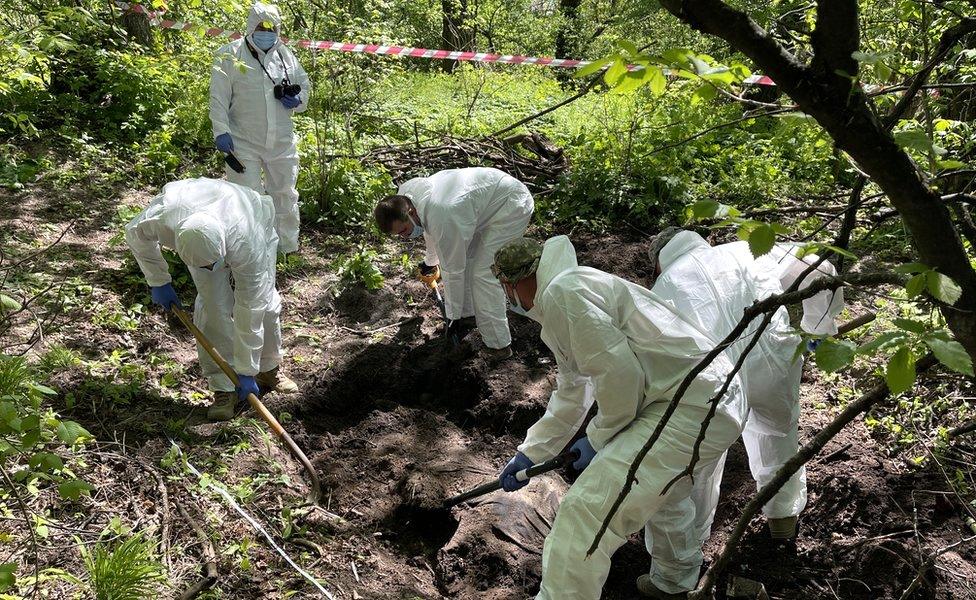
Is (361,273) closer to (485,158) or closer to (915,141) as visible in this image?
(485,158)

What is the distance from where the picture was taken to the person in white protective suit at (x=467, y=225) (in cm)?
529

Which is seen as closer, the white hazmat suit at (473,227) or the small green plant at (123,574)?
the small green plant at (123,574)

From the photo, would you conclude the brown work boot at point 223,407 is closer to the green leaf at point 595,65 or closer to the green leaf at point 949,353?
the green leaf at point 595,65

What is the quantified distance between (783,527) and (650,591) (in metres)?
0.85

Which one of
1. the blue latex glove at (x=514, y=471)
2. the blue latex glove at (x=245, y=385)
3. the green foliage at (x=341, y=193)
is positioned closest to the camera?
the blue latex glove at (x=514, y=471)

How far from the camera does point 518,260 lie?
3.33 meters

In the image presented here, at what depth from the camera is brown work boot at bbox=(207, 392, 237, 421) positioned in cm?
468

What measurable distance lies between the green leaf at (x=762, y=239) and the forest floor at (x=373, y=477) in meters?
2.75

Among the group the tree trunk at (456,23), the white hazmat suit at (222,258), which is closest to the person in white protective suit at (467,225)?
the white hazmat suit at (222,258)

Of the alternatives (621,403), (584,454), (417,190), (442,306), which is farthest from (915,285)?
(442,306)

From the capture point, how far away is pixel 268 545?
374 centimetres

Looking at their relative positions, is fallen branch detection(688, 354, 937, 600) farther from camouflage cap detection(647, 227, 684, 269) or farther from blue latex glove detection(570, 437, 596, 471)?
camouflage cap detection(647, 227, 684, 269)

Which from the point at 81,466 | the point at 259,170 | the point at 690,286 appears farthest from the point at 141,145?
the point at 690,286

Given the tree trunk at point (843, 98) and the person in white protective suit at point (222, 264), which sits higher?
the tree trunk at point (843, 98)
